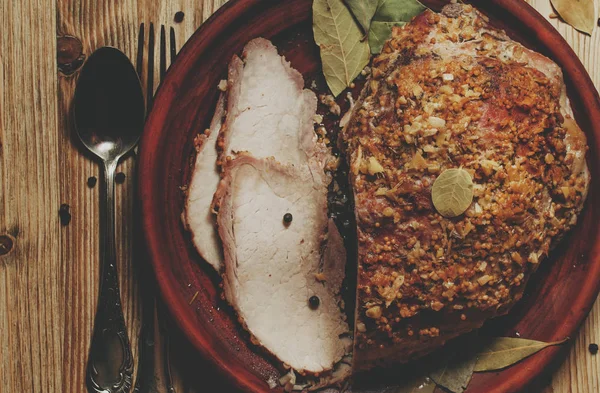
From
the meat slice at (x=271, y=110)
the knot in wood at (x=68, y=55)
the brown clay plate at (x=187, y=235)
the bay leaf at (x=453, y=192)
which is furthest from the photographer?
the knot in wood at (x=68, y=55)

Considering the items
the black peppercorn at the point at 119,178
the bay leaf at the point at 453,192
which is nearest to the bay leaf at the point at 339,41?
the bay leaf at the point at 453,192

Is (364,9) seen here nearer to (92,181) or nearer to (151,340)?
(92,181)

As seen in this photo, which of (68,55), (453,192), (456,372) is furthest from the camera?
(68,55)

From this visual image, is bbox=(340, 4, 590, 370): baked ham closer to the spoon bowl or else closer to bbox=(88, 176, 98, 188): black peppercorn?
the spoon bowl

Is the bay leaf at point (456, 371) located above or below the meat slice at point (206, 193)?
below

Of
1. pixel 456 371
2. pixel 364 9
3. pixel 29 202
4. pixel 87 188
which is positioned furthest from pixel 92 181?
pixel 456 371

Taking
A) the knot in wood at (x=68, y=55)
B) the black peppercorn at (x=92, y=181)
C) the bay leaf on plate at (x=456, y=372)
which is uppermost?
the knot in wood at (x=68, y=55)

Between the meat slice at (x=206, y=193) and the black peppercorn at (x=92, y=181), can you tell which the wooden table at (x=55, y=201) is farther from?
the meat slice at (x=206, y=193)

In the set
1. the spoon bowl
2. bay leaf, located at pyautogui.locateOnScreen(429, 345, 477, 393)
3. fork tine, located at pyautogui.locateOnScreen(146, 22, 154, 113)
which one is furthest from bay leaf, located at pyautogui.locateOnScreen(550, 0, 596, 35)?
the spoon bowl
